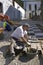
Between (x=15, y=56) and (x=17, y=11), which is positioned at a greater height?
(x=15, y=56)

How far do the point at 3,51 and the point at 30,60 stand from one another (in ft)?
4.89

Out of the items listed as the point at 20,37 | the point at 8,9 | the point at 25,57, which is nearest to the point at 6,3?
the point at 8,9

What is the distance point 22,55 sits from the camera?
9.22m

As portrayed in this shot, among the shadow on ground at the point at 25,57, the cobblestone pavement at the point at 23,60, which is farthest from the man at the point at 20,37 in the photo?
the cobblestone pavement at the point at 23,60

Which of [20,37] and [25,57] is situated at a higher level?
[20,37]

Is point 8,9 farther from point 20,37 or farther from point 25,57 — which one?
point 25,57

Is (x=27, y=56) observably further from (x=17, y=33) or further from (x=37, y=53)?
(x=17, y=33)

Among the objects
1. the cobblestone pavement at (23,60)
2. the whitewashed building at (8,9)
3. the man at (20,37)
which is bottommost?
the whitewashed building at (8,9)

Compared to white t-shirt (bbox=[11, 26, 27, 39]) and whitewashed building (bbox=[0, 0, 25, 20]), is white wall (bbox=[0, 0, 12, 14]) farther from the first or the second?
white t-shirt (bbox=[11, 26, 27, 39])

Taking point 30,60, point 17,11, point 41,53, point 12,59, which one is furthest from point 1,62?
point 17,11

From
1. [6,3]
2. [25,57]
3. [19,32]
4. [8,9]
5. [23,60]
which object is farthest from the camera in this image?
[8,9]

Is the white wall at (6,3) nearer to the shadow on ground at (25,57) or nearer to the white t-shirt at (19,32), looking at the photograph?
the white t-shirt at (19,32)

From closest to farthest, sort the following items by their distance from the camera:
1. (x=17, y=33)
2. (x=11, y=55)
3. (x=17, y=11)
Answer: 1. (x=11, y=55)
2. (x=17, y=33)
3. (x=17, y=11)

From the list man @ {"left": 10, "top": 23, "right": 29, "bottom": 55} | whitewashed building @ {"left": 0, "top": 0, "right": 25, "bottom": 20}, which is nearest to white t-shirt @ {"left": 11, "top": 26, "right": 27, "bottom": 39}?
man @ {"left": 10, "top": 23, "right": 29, "bottom": 55}
